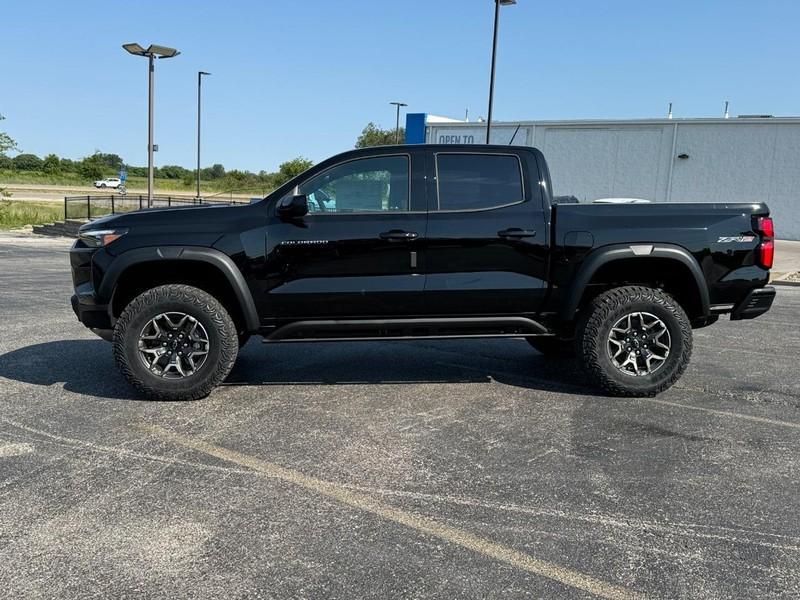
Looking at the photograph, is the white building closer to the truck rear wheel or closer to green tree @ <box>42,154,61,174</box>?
the truck rear wheel

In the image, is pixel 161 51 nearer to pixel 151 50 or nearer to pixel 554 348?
pixel 151 50

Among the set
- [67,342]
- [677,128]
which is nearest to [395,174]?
[67,342]

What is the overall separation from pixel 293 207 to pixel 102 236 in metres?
1.45

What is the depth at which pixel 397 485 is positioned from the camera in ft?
12.8

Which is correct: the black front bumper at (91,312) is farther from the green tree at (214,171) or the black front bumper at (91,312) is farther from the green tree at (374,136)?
the green tree at (214,171)

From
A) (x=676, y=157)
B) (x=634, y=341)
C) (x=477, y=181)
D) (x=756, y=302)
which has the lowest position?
(x=634, y=341)

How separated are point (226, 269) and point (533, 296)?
2.37 metres

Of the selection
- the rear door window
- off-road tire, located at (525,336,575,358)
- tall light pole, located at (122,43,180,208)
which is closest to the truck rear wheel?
the rear door window

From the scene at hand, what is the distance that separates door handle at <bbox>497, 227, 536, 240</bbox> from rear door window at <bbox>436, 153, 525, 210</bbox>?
25cm

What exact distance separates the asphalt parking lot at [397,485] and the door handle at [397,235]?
1.26 m

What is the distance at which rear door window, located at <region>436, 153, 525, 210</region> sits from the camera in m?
5.60

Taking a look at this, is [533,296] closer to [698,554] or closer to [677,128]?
[698,554]

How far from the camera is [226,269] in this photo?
5.29 meters

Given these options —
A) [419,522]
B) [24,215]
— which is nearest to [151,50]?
[24,215]
